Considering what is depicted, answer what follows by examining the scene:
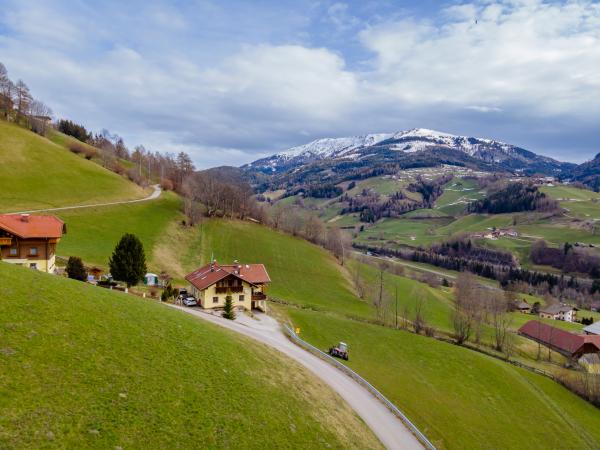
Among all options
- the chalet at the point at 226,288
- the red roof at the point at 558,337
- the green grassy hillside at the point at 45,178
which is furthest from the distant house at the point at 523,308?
the green grassy hillside at the point at 45,178

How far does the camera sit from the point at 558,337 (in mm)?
100125

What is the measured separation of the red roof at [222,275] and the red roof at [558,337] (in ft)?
264

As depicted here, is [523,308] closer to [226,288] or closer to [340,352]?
[340,352]

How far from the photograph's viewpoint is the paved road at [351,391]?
3297cm

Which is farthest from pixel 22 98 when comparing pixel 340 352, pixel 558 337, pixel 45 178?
pixel 558 337

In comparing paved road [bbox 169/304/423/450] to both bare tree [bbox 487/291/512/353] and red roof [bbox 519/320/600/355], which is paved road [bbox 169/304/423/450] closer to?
bare tree [bbox 487/291/512/353]

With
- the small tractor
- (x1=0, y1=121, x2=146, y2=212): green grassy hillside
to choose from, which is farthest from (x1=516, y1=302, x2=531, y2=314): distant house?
(x1=0, y1=121, x2=146, y2=212): green grassy hillside

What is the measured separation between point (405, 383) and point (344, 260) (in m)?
86.7

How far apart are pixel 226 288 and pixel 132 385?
39733mm

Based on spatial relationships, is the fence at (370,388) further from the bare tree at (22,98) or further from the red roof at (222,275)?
the bare tree at (22,98)


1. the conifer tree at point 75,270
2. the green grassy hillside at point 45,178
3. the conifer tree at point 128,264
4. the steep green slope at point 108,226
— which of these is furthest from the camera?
the green grassy hillside at point 45,178

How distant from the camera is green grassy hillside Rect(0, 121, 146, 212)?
95.2 metres

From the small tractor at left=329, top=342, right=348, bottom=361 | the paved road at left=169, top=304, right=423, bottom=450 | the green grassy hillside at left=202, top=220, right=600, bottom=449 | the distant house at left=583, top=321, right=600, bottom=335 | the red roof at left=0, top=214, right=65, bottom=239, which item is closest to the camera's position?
the paved road at left=169, top=304, right=423, bottom=450

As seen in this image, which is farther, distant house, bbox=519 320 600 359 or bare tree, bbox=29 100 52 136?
bare tree, bbox=29 100 52 136
